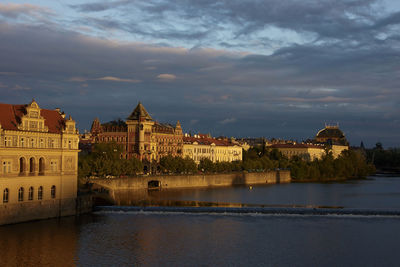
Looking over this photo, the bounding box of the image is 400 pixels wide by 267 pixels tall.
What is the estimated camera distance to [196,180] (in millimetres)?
100062

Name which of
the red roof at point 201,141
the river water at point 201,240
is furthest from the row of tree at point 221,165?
the river water at point 201,240

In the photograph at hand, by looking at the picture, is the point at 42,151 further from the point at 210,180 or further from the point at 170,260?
the point at 210,180

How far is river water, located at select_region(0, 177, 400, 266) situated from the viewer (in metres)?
37.2

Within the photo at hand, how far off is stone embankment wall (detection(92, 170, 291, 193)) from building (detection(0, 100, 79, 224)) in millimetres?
22649

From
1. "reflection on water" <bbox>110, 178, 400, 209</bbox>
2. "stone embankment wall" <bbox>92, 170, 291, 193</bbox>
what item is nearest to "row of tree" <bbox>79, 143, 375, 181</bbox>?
"stone embankment wall" <bbox>92, 170, 291, 193</bbox>

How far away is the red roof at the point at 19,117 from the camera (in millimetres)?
46125

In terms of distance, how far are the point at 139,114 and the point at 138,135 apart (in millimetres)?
4242

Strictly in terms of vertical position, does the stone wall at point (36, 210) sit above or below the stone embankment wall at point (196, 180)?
below

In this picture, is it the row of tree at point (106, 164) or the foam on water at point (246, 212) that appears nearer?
the foam on water at point (246, 212)

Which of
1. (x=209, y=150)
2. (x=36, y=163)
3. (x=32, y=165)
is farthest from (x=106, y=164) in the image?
(x=209, y=150)

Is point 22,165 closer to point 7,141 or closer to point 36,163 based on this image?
point 36,163

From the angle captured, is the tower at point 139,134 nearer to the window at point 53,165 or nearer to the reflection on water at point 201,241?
the reflection on water at point 201,241

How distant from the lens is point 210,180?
103938mm

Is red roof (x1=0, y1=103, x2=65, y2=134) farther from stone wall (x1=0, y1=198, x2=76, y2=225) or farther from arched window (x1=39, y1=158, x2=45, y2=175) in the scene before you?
stone wall (x1=0, y1=198, x2=76, y2=225)
